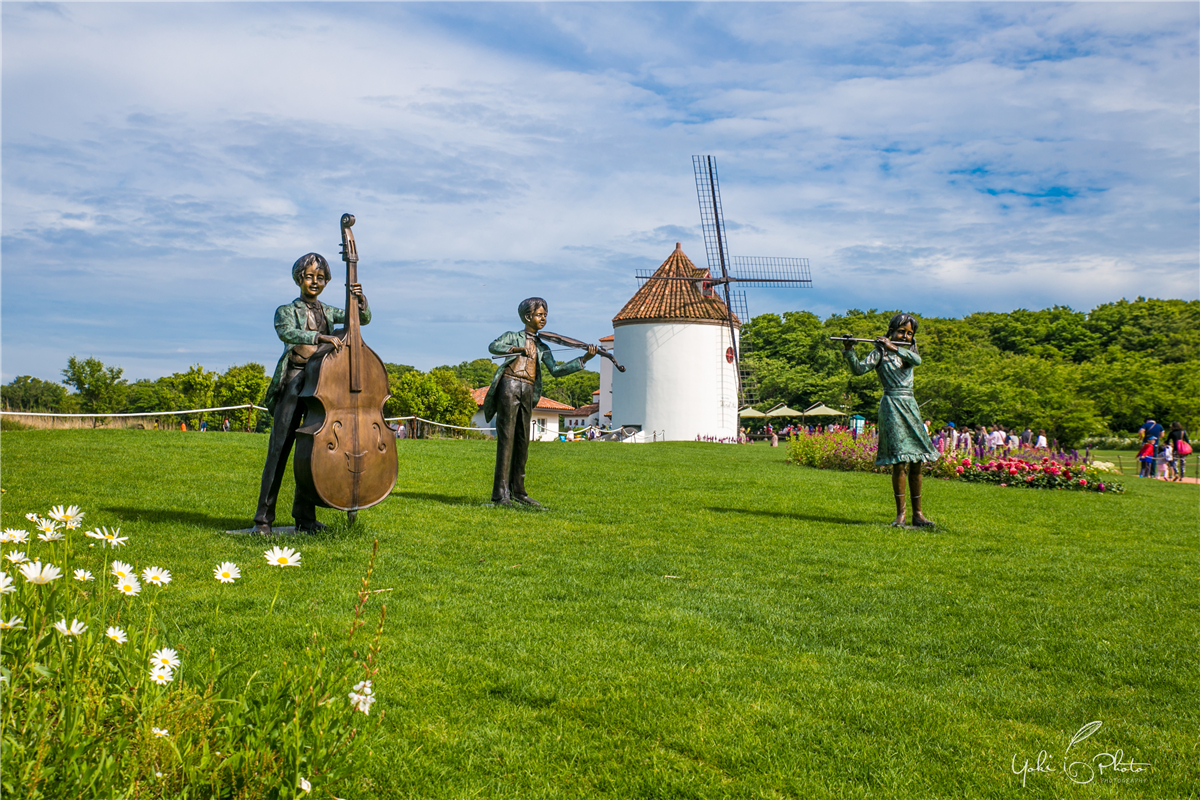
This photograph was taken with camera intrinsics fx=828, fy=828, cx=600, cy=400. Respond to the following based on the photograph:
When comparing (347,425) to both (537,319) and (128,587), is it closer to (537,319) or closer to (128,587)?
(537,319)

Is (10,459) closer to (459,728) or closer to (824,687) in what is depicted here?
(459,728)

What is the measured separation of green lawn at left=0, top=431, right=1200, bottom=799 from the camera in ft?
10.9

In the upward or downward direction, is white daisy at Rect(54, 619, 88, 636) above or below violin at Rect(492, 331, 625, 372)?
below

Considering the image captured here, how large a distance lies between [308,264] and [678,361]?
37956 mm

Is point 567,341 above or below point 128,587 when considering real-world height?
above

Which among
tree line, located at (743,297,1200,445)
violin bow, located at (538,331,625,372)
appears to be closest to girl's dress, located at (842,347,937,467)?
violin bow, located at (538,331,625,372)

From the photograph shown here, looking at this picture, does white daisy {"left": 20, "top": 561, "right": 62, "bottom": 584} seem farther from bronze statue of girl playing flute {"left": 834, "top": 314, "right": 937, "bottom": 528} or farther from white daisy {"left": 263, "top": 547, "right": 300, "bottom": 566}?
bronze statue of girl playing flute {"left": 834, "top": 314, "right": 937, "bottom": 528}

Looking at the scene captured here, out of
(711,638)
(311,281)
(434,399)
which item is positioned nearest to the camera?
(711,638)

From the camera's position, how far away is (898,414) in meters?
9.59

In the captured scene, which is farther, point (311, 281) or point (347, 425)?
point (311, 281)

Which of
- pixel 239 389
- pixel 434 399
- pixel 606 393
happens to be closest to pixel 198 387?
pixel 239 389
